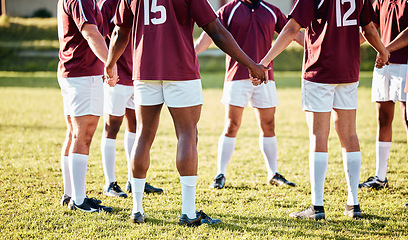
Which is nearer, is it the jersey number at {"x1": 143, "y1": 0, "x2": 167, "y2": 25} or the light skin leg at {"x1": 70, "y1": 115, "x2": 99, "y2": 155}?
the jersey number at {"x1": 143, "y1": 0, "x2": 167, "y2": 25}

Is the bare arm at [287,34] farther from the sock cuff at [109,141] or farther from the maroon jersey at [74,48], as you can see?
the sock cuff at [109,141]

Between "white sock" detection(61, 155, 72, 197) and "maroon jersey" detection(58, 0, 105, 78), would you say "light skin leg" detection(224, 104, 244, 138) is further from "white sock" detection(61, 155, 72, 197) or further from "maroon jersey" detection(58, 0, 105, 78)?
"white sock" detection(61, 155, 72, 197)

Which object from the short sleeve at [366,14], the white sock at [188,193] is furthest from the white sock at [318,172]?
the short sleeve at [366,14]

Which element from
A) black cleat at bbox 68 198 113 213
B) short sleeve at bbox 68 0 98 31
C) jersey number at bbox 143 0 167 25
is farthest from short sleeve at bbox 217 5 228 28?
black cleat at bbox 68 198 113 213

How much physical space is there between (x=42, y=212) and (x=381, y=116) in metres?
4.08

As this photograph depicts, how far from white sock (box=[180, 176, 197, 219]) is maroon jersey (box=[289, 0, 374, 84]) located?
1443 millimetres

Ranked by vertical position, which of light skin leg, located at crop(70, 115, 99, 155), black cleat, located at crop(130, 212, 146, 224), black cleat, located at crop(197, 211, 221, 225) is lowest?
black cleat, located at crop(197, 211, 221, 225)

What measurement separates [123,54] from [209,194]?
74.8 inches

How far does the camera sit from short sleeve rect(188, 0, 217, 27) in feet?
12.6

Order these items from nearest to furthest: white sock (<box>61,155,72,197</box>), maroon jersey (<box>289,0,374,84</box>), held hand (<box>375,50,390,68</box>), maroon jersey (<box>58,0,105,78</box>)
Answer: maroon jersey (<box>289,0,374,84</box>), maroon jersey (<box>58,0,105,78</box>), held hand (<box>375,50,390,68</box>), white sock (<box>61,155,72,197</box>)

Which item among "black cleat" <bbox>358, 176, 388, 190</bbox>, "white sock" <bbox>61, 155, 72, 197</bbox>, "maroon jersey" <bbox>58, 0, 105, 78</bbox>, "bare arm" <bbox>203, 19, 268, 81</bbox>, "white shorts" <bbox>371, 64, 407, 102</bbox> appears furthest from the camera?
"black cleat" <bbox>358, 176, 388, 190</bbox>

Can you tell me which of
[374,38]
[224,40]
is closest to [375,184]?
[374,38]

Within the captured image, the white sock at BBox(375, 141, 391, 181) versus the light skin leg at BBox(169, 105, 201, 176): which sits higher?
the light skin leg at BBox(169, 105, 201, 176)

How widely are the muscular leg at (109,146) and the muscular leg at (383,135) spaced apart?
319cm
